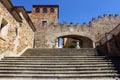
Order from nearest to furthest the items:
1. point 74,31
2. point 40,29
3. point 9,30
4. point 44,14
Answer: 1. point 9,30
2. point 74,31
3. point 40,29
4. point 44,14

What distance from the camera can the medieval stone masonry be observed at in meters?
8.31

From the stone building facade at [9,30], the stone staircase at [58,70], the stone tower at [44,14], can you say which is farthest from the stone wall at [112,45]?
the stone tower at [44,14]

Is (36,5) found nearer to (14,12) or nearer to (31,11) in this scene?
(31,11)

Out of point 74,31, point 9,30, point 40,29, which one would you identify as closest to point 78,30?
point 74,31

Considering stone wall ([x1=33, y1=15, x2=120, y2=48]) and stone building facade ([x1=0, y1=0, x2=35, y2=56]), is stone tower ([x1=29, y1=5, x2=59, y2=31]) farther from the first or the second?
stone building facade ([x1=0, y1=0, x2=35, y2=56])

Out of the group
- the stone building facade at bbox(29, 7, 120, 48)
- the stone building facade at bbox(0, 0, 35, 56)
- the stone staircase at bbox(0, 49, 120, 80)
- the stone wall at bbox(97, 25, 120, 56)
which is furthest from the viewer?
the stone building facade at bbox(29, 7, 120, 48)

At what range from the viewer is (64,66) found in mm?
6461

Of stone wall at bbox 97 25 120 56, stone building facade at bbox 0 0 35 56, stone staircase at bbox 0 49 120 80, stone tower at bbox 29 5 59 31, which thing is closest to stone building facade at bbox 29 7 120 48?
stone tower at bbox 29 5 59 31

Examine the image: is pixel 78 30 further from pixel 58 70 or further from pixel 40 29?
pixel 58 70

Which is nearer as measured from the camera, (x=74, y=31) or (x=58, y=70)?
(x=58, y=70)

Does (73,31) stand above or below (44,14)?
below

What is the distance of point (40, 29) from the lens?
65.2ft

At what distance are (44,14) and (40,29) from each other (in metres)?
5.66

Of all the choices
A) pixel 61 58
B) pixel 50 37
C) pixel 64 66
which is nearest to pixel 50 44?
pixel 50 37
